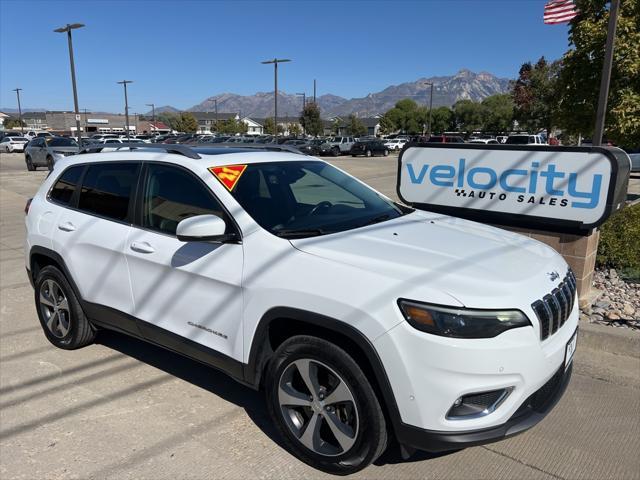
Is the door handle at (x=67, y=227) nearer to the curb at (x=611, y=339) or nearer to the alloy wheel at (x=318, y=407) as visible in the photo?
the alloy wheel at (x=318, y=407)

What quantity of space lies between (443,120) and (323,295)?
93.4 metres

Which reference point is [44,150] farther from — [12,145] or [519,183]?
[12,145]

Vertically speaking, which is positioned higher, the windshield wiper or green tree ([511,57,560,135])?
green tree ([511,57,560,135])

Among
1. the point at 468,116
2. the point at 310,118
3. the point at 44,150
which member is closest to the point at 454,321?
the point at 44,150

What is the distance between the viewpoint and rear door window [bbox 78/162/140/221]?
12.0 feet

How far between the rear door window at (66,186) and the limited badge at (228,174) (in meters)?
1.61

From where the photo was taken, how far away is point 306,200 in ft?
11.4

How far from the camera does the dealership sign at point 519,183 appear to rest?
459 cm

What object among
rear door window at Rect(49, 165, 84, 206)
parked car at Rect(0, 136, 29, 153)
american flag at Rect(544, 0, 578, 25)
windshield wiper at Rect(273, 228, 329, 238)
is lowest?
parked car at Rect(0, 136, 29, 153)

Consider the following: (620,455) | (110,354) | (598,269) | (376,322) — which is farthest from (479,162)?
(110,354)

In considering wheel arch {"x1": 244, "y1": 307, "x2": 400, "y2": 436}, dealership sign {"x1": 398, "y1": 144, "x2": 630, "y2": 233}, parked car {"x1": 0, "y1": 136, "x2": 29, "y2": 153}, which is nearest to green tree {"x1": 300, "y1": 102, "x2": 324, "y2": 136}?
parked car {"x1": 0, "y1": 136, "x2": 29, "y2": 153}

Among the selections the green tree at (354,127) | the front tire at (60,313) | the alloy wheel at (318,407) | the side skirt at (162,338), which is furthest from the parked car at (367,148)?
the green tree at (354,127)

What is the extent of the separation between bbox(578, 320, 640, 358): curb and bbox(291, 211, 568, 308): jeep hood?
63.9 inches

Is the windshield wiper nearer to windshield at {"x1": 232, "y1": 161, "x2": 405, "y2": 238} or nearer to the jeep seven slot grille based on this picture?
windshield at {"x1": 232, "y1": 161, "x2": 405, "y2": 238}
